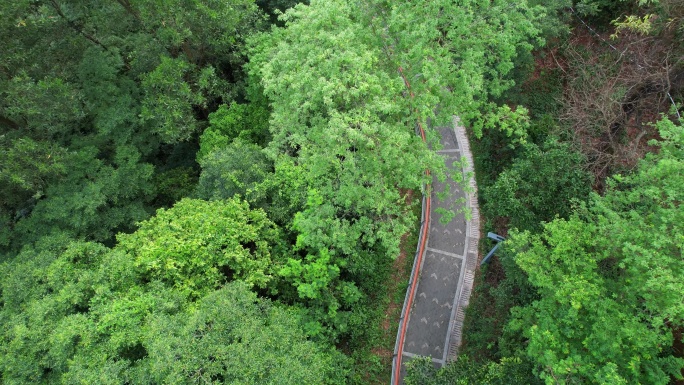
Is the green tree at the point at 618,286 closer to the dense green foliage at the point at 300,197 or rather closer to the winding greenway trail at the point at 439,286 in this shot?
the dense green foliage at the point at 300,197

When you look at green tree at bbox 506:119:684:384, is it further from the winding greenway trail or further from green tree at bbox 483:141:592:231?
the winding greenway trail

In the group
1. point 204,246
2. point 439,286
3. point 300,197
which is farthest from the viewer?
point 439,286

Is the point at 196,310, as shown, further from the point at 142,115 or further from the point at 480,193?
the point at 480,193

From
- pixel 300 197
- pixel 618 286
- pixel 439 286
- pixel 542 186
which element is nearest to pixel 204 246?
pixel 300 197

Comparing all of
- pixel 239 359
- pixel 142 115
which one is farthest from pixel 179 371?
pixel 142 115

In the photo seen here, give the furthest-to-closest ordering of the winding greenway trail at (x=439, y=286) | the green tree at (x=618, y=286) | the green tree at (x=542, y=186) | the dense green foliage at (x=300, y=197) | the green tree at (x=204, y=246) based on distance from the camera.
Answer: the winding greenway trail at (x=439, y=286), the green tree at (x=542, y=186), the green tree at (x=204, y=246), the dense green foliage at (x=300, y=197), the green tree at (x=618, y=286)

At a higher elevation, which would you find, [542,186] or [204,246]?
[204,246]

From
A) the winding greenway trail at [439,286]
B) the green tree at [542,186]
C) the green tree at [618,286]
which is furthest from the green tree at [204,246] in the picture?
the green tree at [542,186]

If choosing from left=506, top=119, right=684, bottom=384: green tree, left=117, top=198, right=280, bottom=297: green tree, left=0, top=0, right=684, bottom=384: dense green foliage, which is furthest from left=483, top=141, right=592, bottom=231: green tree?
left=117, top=198, right=280, bottom=297: green tree

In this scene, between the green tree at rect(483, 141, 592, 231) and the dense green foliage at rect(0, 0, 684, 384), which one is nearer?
the dense green foliage at rect(0, 0, 684, 384)

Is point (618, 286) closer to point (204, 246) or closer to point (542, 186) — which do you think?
point (542, 186)
